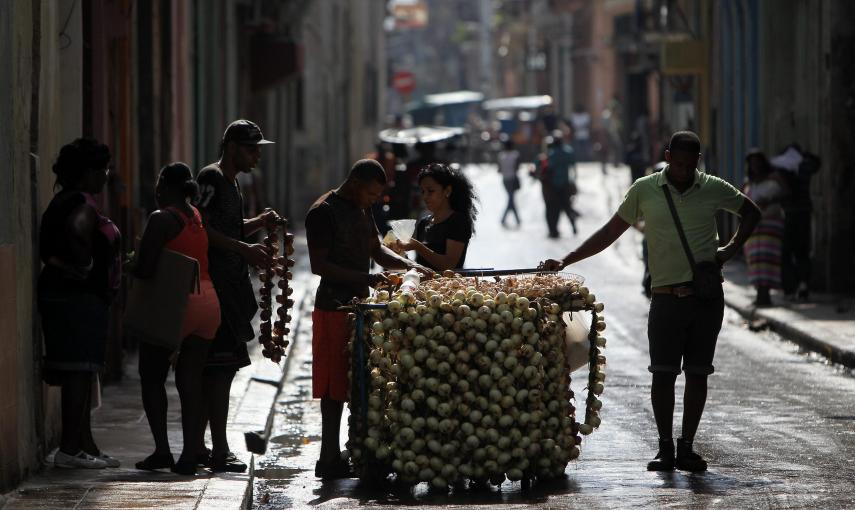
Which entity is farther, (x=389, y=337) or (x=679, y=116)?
(x=679, y=116)

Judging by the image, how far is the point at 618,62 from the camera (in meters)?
64.4

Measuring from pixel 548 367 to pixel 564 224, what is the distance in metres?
24.6

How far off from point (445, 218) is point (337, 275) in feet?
3.48

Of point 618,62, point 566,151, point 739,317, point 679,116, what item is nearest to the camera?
point 739,317

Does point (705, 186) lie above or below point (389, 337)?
above

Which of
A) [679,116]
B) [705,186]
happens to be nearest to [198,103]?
[705,186]

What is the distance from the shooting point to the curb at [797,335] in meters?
14.0

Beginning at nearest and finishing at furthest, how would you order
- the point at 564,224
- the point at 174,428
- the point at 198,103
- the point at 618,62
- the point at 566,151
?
the point at 174,428 → the point at 198,103 → the point at 566,151 → the point at 564,224 → the point at 618,62

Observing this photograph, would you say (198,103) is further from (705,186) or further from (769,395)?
(705,186)

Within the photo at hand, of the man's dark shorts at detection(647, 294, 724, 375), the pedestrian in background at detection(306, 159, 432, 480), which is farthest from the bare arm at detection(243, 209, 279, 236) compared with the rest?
the man's dark shorts at detection(647, 294, 724, 375)

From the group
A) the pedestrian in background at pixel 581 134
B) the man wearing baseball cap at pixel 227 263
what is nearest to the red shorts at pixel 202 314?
the man wearing baseball cap at pixel 227 263

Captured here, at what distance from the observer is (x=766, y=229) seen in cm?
1789

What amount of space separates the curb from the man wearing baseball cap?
6325mm

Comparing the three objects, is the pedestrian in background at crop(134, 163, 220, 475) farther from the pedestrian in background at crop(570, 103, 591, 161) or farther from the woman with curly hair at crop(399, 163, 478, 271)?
the pedestrian in background at crop(570, 103, 591, 161)
